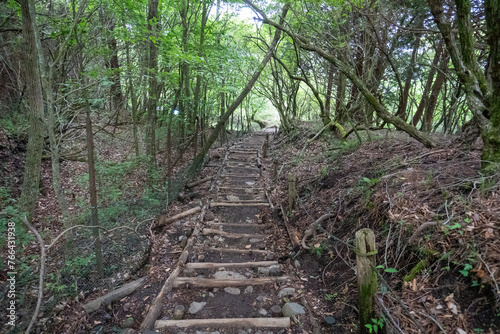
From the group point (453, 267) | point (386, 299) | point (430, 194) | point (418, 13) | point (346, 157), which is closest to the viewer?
point (453, 267)

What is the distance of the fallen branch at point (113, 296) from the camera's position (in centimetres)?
334

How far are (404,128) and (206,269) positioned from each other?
15.6ft

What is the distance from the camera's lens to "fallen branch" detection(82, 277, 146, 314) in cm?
334

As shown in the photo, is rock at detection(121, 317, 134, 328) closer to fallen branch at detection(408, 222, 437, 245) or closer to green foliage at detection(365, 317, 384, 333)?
green foliage at detection(365, 317, 384, 333)

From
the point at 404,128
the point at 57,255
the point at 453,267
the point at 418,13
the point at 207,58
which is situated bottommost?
the point at 57,255

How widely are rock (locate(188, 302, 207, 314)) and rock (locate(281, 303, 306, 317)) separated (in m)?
1.12

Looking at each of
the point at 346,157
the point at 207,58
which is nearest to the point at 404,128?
the point at 346,157

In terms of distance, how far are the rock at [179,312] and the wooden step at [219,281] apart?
1.51ft

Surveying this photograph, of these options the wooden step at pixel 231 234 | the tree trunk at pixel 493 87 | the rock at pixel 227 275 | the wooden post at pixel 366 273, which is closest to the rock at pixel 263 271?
the rock at pixel 227 275

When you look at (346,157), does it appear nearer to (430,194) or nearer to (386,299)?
(430,194)

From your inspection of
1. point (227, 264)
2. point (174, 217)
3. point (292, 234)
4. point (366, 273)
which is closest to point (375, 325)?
point (366, 273)

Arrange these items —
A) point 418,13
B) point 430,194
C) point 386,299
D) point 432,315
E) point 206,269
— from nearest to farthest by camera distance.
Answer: point 432,315
point 386,299
point 430,194
point 206,269
point 418,13

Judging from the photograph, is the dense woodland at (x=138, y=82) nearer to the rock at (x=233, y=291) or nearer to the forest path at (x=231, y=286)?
the forest path at (x=231, y=286)

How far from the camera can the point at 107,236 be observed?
5.07 metres
